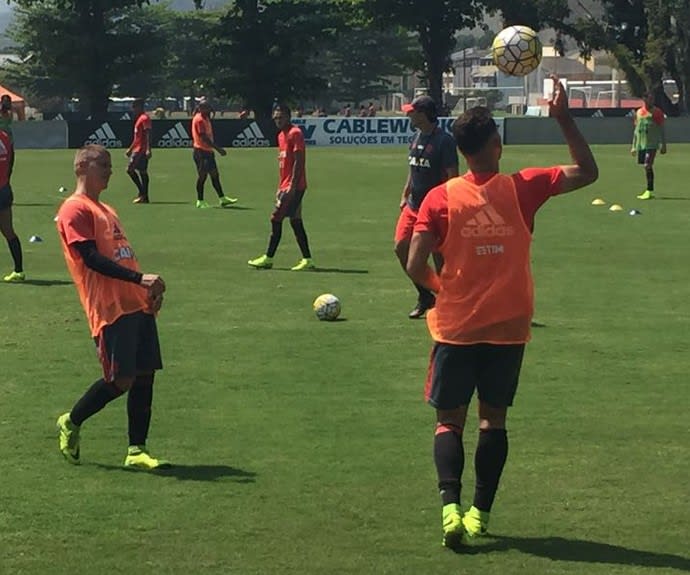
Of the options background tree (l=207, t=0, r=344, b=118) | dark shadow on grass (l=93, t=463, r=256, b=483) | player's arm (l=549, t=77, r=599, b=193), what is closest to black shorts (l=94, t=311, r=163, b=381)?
dark shadow on grass (l=93, t=463, r=256, b=483)

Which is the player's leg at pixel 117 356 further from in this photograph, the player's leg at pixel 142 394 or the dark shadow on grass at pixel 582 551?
the dark shadow on grass at pixel 582 551

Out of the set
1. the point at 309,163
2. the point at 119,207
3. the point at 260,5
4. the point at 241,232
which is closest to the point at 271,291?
the point at 241,232

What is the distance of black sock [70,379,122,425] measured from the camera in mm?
7773

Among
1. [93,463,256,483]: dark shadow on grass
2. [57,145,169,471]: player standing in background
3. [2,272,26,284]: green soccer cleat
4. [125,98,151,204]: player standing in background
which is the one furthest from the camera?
[125,98,151,204]: player standing in background

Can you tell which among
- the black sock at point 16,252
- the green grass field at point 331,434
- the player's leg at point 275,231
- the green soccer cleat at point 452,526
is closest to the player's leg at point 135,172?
the green grass field at point 331,434

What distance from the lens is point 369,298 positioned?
579 inches

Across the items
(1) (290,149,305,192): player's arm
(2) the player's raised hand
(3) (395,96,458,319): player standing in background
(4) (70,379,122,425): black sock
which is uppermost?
(2) the player's raised hand

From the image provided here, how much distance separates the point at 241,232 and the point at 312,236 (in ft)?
4.20

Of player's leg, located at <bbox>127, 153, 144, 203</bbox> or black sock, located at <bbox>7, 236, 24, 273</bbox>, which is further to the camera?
player's leg, located at <bbox>127, 153, 144, 203</bbox>

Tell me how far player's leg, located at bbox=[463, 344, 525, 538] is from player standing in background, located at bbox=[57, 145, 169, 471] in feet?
6.04

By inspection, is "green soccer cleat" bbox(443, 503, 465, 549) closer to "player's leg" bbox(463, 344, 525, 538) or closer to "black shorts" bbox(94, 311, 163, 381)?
"player's leg" bbox(463, 344, 525, 538)

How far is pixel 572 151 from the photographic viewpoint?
645 centimetres

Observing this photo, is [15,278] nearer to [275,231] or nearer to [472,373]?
[275,231]

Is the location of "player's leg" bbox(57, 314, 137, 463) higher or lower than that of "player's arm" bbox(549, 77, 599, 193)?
lower
